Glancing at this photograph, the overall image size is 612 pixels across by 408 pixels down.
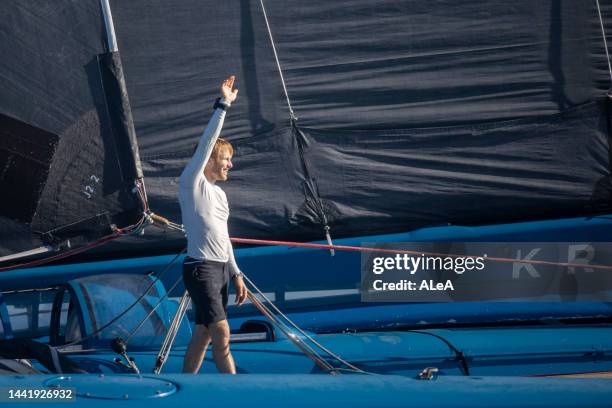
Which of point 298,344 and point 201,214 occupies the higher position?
point 201,214

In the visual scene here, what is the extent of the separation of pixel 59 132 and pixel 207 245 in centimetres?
143

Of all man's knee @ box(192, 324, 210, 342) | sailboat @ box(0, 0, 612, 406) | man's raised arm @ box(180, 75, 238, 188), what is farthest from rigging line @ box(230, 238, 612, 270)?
man's raised arm @ box(180, 75, 238, 188)

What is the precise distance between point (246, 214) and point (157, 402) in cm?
229

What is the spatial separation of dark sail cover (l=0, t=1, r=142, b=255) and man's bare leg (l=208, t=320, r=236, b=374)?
1.35m

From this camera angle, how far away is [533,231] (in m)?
4.88

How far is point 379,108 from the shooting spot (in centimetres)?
483

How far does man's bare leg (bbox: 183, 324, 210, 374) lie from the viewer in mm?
3512

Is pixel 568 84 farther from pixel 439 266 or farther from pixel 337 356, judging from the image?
pixel 337 356

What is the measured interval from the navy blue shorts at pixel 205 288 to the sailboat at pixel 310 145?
2.76 ft

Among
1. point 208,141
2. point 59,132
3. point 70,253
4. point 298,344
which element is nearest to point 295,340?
point 298,344

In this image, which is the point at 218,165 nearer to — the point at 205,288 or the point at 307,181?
the point at 205,288

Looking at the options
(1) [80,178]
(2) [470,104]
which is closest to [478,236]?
(2) [470,104]

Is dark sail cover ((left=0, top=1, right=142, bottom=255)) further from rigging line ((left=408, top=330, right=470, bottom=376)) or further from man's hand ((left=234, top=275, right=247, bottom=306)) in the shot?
rigging line ((left=408, top=330, right=470, bottom=376))

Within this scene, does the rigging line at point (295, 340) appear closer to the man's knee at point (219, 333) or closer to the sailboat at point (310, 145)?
the sailboat at point (310, 145)
